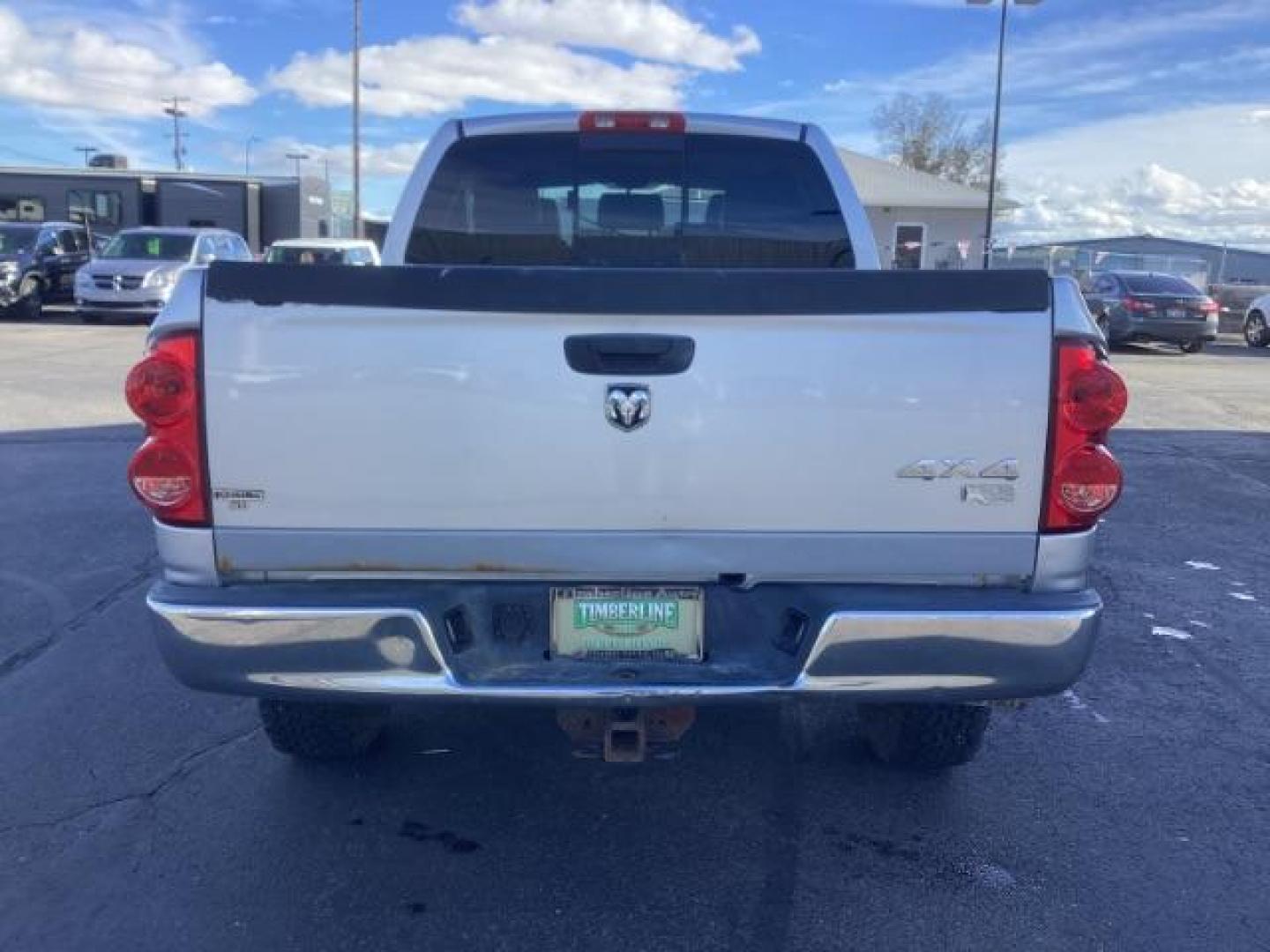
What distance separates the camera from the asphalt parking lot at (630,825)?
9.93ft

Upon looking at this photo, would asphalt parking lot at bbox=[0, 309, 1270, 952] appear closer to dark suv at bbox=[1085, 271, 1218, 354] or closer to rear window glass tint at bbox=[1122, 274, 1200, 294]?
dark suv at bbox=[1085, 271, 1218, 354]

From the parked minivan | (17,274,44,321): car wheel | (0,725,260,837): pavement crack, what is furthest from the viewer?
(17,274,44,321): car wheel

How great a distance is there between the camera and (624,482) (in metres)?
2.83

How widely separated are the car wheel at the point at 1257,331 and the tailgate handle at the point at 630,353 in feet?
83.3

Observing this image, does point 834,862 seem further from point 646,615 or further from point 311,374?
point 311,374

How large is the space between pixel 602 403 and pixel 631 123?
6.65 ft

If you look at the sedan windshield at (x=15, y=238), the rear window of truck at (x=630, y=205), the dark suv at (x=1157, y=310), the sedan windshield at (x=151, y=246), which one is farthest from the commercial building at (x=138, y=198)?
the rear window of truck at (x=630, y=205)

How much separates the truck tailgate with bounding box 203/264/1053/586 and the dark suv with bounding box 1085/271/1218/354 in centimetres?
1973

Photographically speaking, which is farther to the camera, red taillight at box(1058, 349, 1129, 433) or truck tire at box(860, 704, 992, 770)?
truck tire at box(860, 704, 992, 770)

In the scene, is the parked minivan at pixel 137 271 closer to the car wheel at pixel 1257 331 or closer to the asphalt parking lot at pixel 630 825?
the asphalt parking lot at pixel 630 825

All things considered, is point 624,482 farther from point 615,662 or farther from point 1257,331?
point 1257,331

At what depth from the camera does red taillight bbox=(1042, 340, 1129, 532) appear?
2.81 meters

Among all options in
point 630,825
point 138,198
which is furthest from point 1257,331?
point 138,198

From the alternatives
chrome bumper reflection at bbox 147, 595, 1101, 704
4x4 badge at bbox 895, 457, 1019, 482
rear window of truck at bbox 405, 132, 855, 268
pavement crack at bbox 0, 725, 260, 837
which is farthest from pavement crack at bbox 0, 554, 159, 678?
4x4 badge at bbox 895, 457, 1019, 482
